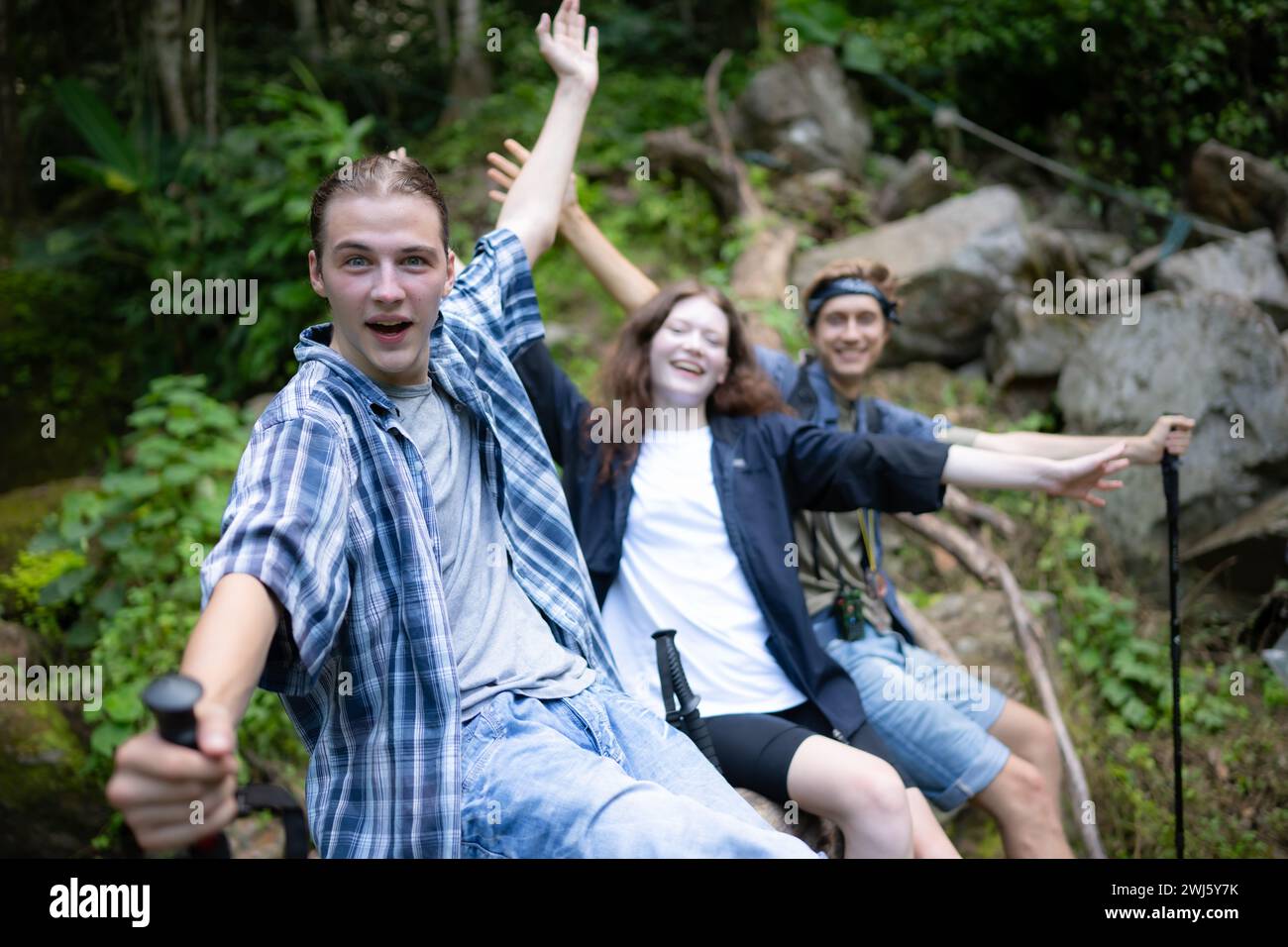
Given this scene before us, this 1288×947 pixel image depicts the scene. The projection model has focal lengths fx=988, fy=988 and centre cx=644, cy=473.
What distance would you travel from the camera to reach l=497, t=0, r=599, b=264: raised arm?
8.72ft

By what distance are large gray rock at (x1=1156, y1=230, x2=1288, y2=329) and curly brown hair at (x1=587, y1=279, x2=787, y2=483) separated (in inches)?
172

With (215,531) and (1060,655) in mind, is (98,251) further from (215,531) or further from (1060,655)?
(1060,655)

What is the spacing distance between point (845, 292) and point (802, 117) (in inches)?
203

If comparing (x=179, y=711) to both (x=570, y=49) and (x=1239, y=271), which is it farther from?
(x=1239, y=271)

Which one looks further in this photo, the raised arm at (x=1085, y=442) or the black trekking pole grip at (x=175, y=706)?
the raised arm at (x=1085, y=442)

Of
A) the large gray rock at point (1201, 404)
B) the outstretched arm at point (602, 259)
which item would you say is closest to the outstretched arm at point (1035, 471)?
the outstretched arm at point (602, 259)

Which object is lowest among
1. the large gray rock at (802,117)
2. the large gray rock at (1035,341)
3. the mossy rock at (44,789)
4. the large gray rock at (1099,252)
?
the mossy rock at (44,789)

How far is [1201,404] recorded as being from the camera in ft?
17.3

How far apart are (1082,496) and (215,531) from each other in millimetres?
3694

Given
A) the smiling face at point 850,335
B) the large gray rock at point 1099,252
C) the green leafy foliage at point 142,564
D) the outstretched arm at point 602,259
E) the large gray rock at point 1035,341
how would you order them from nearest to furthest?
1. the outstretched arm at point 602,259
2. the smiling face at point 850,335
3. the green leafy foliage at point 142,564
4. the large gray rock at point 1035,341
5. the large gray rock at point 1099,252

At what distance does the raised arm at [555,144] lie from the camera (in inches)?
105

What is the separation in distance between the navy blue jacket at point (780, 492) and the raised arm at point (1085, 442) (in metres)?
0.40

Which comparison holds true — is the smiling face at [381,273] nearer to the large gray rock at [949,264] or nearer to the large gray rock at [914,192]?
the large gray rock at [949,264]

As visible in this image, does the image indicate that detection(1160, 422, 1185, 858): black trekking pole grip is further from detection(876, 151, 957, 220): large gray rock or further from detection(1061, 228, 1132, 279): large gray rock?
detection(876, 151, 957, 220): large gray rock
